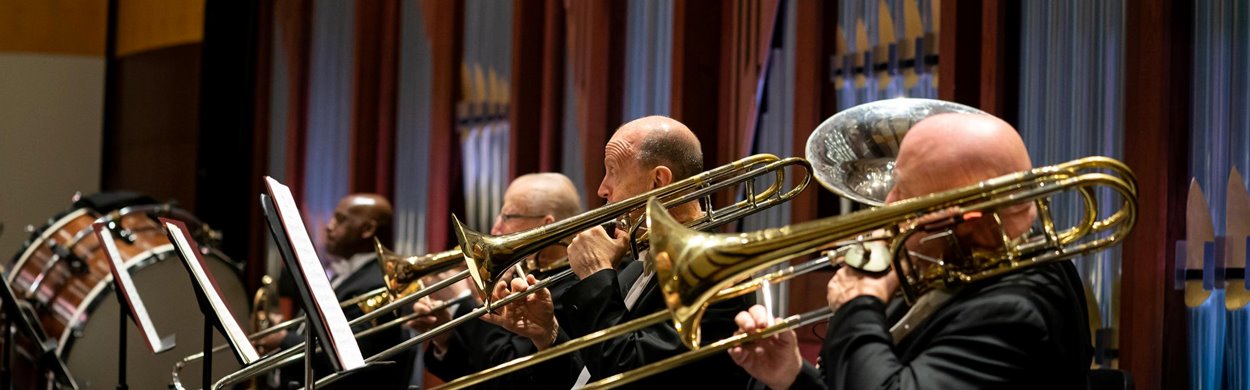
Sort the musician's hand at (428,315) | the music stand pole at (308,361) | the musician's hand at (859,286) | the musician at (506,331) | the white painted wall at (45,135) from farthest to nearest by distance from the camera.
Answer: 1. the white painted wall at (45,135)
2. the musician's hand at (428,315)
3. the musician at (506,331)
4. the music stand pole at (308,361)
5. the musician's hand at (859,286)

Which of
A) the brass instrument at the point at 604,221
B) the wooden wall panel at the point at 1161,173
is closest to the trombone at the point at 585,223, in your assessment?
the brass instrument at the point at 604,221

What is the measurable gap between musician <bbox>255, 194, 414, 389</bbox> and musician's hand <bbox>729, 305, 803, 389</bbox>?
6.49 ft

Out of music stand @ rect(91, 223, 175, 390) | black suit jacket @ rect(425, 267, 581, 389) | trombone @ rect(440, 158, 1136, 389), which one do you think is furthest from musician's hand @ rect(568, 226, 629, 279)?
music stand @ rect(91, 223, 175, 390)

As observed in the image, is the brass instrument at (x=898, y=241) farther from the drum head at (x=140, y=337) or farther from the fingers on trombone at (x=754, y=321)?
the drum head at (x=140, y=337)

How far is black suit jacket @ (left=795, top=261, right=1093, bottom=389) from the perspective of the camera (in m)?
2.10

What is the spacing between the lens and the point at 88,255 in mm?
6238

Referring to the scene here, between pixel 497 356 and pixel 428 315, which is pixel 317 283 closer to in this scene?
pixel 497 356

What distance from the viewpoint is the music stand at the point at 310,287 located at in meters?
2.55

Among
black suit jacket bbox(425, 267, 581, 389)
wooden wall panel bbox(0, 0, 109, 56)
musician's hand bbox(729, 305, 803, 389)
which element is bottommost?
black suit jacket bbox(425, 267, 581, 389)

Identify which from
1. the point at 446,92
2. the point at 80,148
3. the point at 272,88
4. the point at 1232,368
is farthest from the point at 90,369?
Answer: the point at 1232,368

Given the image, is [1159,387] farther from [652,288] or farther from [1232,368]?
[652,288]

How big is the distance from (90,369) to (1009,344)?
16.7ft

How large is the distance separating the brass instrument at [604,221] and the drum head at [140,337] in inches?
125

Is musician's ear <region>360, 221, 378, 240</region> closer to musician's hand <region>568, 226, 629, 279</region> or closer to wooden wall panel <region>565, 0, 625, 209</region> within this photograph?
wooden wall panel <region>565, 0, 625, 209</region>
